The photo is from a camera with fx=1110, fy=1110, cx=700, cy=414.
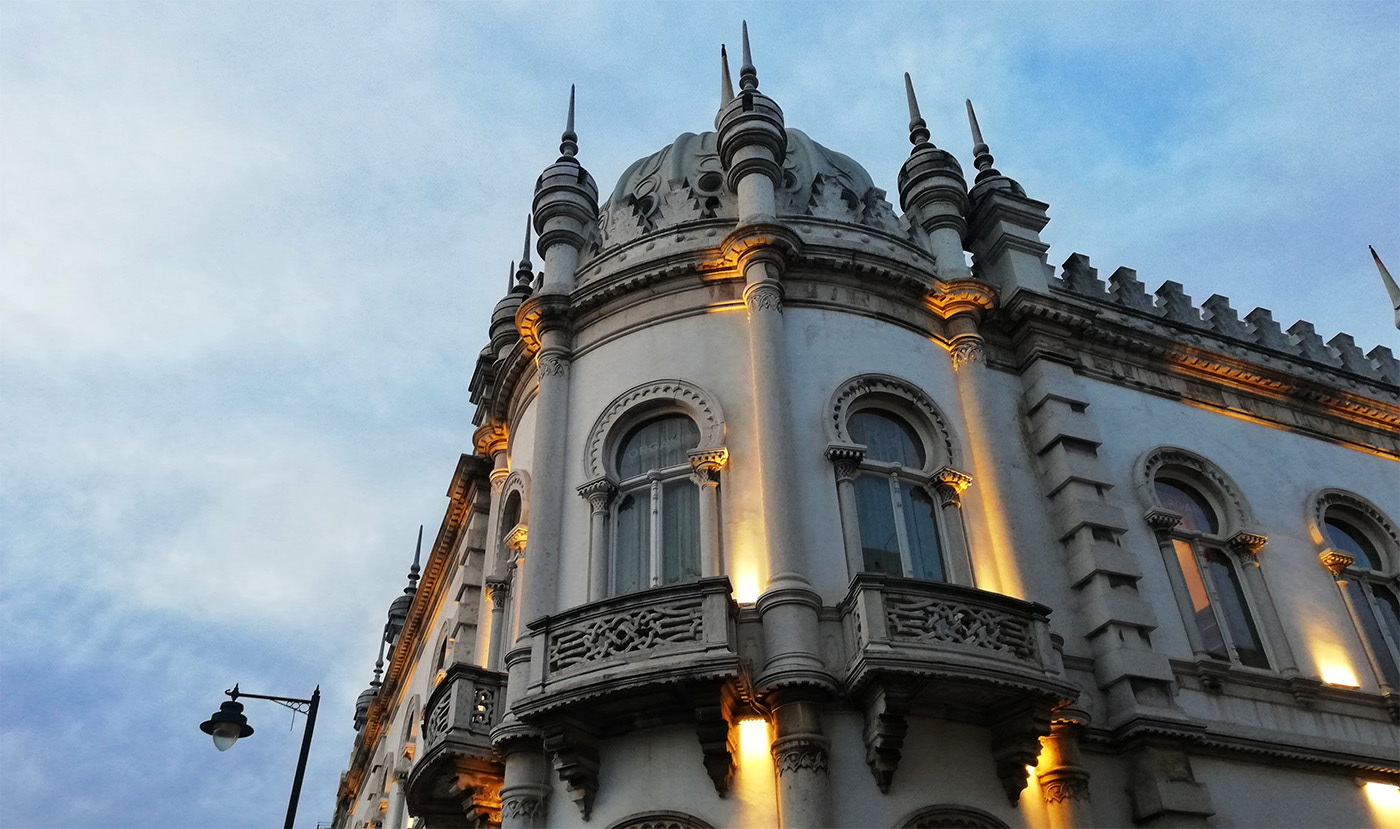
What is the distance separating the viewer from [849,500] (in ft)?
53.3

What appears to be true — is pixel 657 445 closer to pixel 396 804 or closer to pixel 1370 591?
pixel 1370 591

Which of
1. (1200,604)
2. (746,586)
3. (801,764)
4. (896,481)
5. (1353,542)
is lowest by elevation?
(801,764)

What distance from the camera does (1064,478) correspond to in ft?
60.4

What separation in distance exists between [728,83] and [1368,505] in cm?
1491

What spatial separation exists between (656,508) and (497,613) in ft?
14.1

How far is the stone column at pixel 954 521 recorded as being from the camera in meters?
16.3

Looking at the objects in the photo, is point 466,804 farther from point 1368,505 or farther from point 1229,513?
point 1368,505

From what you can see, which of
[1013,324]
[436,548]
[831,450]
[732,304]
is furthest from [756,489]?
[436,548]

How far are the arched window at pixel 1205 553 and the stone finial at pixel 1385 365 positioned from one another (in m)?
8.18

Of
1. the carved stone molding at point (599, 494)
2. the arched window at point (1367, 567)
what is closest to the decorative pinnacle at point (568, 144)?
the carved stone molding at point (599, 494)

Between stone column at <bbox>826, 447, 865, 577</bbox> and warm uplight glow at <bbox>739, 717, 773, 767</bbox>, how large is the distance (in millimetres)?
2503

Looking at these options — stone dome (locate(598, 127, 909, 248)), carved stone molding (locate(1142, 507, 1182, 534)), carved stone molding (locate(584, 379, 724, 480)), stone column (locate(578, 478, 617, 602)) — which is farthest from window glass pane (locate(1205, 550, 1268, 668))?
stone column (locate(578, 478, 617, 602))

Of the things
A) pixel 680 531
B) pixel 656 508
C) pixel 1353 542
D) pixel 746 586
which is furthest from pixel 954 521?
pixel 1353 542

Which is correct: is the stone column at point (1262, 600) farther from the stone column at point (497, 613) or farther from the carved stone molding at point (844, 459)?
the stone column at point (497, 613)
